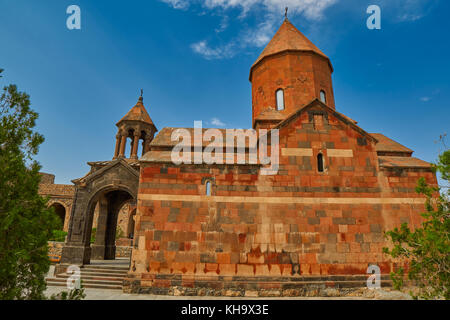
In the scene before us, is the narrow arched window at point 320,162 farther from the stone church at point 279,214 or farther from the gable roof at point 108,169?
the gable roof at point 108,169

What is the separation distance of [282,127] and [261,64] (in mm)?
6644

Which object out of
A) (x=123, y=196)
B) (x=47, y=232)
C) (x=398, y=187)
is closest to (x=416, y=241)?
(x=398, y=187)

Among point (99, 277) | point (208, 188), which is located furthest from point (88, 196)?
point (208, 188)

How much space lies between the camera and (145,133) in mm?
16828

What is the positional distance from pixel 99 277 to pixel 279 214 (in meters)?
7.07

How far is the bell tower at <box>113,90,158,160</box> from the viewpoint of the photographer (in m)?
16.2

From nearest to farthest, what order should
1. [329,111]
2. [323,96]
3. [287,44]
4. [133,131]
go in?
[329,111] < [323,96] < [287,44] < [133,131]

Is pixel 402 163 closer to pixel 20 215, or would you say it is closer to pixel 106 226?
pixel 20 215

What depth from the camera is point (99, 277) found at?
9.31 meters

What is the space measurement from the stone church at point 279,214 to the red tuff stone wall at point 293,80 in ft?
11.9

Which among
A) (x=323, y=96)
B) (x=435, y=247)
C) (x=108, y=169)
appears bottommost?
(x=435, y=247)

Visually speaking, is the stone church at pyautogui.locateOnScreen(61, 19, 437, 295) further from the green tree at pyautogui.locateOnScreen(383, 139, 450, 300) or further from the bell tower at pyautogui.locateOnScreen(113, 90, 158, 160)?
the bell tower at pyautogui.locateOnScreen(113, 90, 158, 160)

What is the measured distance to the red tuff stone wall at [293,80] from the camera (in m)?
13.2

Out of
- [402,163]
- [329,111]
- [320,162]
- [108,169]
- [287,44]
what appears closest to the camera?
[320,162]
